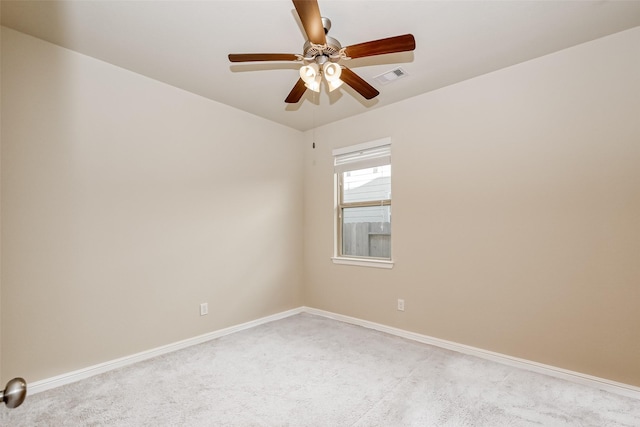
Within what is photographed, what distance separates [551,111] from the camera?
2.41m

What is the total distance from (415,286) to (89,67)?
3475mm

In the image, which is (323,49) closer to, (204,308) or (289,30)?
(289,30)

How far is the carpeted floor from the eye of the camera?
6.01ft

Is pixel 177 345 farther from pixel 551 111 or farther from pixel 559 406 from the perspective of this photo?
pixel 551 111

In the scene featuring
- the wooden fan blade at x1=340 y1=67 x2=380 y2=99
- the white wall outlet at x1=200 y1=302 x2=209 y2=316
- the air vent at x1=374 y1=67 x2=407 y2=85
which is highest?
the air vent at x1=374 y1=67 x2=407 y2=85

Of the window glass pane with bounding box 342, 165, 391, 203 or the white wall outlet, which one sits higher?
the window glass pane with bounding box 342, 165, 391, 203

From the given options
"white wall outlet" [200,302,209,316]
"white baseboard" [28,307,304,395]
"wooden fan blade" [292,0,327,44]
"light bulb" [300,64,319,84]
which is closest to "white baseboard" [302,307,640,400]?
"white baseboard" [28,307,304,395]

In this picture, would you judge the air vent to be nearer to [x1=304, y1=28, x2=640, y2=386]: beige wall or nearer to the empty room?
the empty room

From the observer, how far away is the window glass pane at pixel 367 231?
11.6 ft

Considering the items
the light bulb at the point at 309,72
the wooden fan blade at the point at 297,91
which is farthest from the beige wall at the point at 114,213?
the light bulb at the point at 309,72

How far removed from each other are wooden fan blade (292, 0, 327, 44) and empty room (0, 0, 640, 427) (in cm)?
1

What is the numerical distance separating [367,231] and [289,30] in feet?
7.70

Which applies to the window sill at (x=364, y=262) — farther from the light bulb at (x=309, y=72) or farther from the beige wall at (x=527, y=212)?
the light bulb at (x=309, y=72)

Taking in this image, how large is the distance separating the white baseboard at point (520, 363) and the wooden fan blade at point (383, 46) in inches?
99.8
